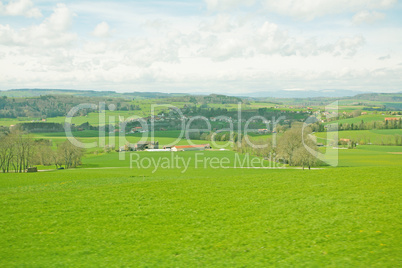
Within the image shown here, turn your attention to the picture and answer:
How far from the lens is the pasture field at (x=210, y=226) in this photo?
970 cm

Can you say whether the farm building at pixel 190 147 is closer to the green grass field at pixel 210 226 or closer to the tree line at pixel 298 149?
the tree line at pixel 298 149

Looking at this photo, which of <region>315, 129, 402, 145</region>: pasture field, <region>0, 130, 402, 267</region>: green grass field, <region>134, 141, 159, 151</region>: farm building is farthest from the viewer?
<region>134, 141, 159, 151</region>: farm building

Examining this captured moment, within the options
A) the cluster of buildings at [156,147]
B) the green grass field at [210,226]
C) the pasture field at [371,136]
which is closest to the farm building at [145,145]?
the cluster of buildings at [156,147]

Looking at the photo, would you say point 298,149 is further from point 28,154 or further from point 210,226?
point 28,154

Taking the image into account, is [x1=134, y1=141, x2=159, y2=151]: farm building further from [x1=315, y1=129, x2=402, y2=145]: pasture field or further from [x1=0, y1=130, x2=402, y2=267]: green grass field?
[x1=0, y1=130, x2=402, y2=267]: green grass field

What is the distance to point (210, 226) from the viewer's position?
491 inches

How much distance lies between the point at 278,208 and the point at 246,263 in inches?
215

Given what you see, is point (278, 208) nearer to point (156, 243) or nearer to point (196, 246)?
point (196, 246)

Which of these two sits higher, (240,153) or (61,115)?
A: (61,115)

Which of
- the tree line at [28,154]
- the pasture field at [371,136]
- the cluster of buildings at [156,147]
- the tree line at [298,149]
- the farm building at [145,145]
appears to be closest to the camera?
the tree line at [28,154]

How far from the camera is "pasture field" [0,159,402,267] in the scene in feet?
31.8

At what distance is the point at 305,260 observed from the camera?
9273 mm

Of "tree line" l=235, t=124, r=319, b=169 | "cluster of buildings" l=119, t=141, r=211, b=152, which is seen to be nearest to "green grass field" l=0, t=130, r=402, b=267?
"tree line" l=235, t=124, r=319, b=169

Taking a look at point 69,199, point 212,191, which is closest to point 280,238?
point 212,191
